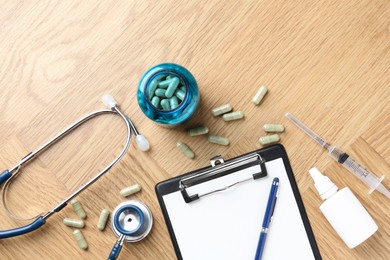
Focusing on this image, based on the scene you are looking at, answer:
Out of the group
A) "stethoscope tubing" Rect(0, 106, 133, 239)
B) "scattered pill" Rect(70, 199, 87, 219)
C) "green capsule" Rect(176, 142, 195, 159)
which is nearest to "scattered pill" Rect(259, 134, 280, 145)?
"green capsule" Rect(176, 142, 195, 159)

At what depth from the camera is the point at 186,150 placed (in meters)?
0.97

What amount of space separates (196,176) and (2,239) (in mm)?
404

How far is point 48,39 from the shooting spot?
3.28 feet

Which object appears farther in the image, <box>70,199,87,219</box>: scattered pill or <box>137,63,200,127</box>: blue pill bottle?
<box>70,199,87,219</box>: scattered pill

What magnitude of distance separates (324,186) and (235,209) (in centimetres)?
17

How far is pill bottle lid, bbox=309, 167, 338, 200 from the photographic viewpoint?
3.04 ft

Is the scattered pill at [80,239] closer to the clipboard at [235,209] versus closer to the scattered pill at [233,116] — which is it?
the clipboard at [235,209]

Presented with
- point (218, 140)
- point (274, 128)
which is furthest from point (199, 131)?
point (274, 128)

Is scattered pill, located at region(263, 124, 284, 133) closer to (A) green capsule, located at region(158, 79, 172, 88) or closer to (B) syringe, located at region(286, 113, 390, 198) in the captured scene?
(B) syringe, located at region(286, 113, 390, 198)

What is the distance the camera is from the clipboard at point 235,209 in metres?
0.95

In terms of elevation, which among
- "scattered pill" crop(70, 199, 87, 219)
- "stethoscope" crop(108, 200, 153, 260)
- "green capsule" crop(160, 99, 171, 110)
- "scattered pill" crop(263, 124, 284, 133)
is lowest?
"scattered pill" crop(70, 199, 87, 219)

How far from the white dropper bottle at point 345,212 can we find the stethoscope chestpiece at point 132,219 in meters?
0.32

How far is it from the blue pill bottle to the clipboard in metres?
0.12

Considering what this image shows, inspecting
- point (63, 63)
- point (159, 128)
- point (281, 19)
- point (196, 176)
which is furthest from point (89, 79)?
point (281, 19)
